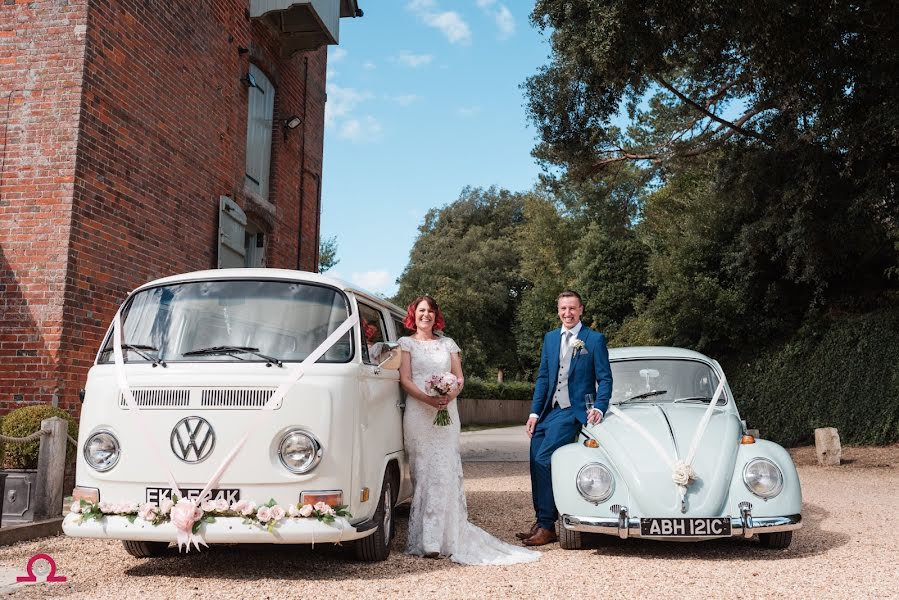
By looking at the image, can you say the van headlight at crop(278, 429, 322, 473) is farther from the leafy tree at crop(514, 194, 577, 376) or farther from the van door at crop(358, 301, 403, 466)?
the leafy tree at crop(514, 194, 577, 376)

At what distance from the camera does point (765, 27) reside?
38.8 ft

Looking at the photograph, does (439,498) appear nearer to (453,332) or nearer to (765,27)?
(765,27)

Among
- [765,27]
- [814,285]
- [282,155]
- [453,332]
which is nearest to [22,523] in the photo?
[282,155]

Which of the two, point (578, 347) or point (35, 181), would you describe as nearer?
point (578, 347)

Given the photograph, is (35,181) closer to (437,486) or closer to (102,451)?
(102,451)

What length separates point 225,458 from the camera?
199 inches

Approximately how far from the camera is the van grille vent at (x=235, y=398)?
514 centimetres

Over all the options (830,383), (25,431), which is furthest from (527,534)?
(830,383)

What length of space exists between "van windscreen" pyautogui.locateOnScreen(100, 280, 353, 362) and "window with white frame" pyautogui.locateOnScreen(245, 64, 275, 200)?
9.01 metres

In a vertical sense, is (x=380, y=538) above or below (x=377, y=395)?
below

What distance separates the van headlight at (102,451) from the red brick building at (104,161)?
13.5 ft

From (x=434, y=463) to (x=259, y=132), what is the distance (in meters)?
10.2

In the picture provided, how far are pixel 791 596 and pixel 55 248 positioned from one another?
8.11 metres

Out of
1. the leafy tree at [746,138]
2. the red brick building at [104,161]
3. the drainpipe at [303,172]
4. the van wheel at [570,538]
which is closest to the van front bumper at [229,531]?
the van wheel at [570,538]
